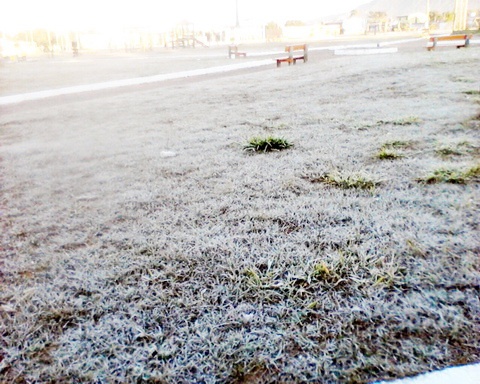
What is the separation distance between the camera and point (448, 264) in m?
1.92

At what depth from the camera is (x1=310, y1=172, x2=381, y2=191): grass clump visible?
2.94m

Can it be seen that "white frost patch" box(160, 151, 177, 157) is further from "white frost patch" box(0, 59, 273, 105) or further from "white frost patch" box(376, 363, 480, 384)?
"white frost patch" box(0, 59, 273, 105)

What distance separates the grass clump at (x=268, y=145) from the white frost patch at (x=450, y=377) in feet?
9.28

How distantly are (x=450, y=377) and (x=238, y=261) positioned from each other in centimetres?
104

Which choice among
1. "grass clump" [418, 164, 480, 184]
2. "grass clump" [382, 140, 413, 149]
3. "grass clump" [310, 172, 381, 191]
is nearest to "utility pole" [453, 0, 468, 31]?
"grass clump" [382, 140, 413, 149]

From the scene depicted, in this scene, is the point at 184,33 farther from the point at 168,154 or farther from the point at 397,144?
the point at 397,144

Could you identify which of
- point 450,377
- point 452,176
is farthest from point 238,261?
point 452,176

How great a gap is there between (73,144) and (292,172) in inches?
110

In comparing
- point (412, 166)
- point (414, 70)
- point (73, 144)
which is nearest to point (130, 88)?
point (73, 144)

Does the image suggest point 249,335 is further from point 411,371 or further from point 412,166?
point 412,166

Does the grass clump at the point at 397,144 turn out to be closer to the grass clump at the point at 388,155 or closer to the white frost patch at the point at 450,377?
the grass clump at the point at 388,155

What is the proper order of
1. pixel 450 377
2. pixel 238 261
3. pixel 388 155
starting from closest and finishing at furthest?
pixel 450 377, pixel 238 261, pixel 388 155

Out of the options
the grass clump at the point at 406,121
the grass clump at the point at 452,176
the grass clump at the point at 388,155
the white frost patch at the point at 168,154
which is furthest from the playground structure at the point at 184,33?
the grass clump at the point at 452,176

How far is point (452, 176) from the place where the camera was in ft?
9.61
